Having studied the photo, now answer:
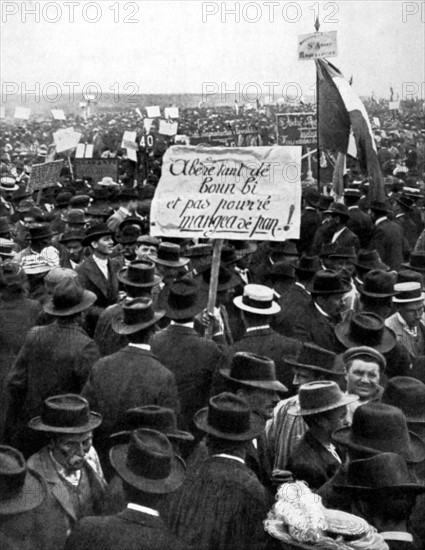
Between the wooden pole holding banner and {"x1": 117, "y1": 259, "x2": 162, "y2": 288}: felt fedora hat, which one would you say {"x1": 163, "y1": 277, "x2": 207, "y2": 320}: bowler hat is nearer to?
the wooden pole holding banner

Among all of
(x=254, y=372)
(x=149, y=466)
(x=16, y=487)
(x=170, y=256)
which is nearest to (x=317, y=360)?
(x=254, y=372)

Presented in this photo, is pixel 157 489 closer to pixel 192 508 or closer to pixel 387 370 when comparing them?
pixel 192 508

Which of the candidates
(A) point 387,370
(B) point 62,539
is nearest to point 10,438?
(B) point 62,539

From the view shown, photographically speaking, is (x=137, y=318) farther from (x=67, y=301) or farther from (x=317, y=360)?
(x=317, y=360)

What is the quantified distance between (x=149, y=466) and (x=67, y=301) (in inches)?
99.0

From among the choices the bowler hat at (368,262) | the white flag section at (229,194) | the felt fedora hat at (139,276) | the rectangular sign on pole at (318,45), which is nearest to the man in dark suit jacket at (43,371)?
the felt fedora hat at (139,276)

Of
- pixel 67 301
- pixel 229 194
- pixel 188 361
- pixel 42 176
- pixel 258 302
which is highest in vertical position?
pixel 229 194

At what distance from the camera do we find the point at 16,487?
3539 mm

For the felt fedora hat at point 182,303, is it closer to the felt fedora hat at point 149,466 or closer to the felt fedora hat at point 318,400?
the felt fedora hat at point 318,400

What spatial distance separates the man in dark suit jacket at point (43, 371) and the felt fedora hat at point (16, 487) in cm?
183

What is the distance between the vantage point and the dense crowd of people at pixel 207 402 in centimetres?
359

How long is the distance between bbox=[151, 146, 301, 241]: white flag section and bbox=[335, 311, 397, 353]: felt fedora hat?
2.64 ft

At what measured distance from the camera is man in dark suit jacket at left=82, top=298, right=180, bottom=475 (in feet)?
16.8

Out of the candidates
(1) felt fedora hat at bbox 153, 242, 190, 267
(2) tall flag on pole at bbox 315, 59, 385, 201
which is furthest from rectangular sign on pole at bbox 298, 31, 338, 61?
(1) felt fedora hat at bbox 153, 242, 190, 267
